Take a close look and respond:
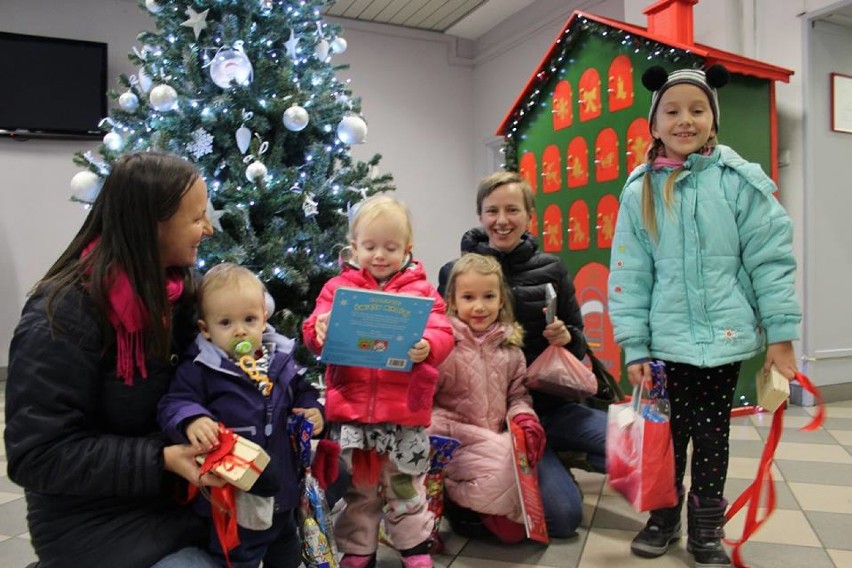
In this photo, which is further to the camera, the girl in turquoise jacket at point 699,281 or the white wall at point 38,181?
the white wall at point 38,181

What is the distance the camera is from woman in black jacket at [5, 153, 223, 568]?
1172 millimetres

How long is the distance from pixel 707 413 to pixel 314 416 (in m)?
1.15

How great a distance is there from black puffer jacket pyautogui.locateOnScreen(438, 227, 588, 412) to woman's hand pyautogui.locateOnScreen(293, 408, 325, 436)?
0.93 m

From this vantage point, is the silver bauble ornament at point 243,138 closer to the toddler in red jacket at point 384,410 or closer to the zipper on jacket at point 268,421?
the toddler in red jacket at point 384,410

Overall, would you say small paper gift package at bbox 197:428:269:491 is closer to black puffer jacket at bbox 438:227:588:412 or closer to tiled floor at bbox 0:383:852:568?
tiled floor at bbox 0:383:852:568

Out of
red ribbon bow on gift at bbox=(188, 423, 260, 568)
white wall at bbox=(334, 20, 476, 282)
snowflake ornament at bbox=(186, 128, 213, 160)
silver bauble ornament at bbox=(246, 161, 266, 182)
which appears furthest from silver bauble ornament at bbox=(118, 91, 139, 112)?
white wall at bbox=(334, 20, 476, 282)

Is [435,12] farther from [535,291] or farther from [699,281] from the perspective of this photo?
[699,281]

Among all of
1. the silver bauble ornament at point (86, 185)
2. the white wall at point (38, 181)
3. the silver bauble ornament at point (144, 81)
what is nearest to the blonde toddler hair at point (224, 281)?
the silver bauble ornament at point (86, 185)

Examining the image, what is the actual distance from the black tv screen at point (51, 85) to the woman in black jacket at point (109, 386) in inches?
204

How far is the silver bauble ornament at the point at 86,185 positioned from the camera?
2.91 meters

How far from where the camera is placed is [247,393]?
1.40m

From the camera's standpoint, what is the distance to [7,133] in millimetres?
5566

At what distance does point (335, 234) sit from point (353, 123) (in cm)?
54

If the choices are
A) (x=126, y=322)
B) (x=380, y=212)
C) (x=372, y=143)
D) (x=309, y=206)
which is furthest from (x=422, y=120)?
(x=126, y=322)
